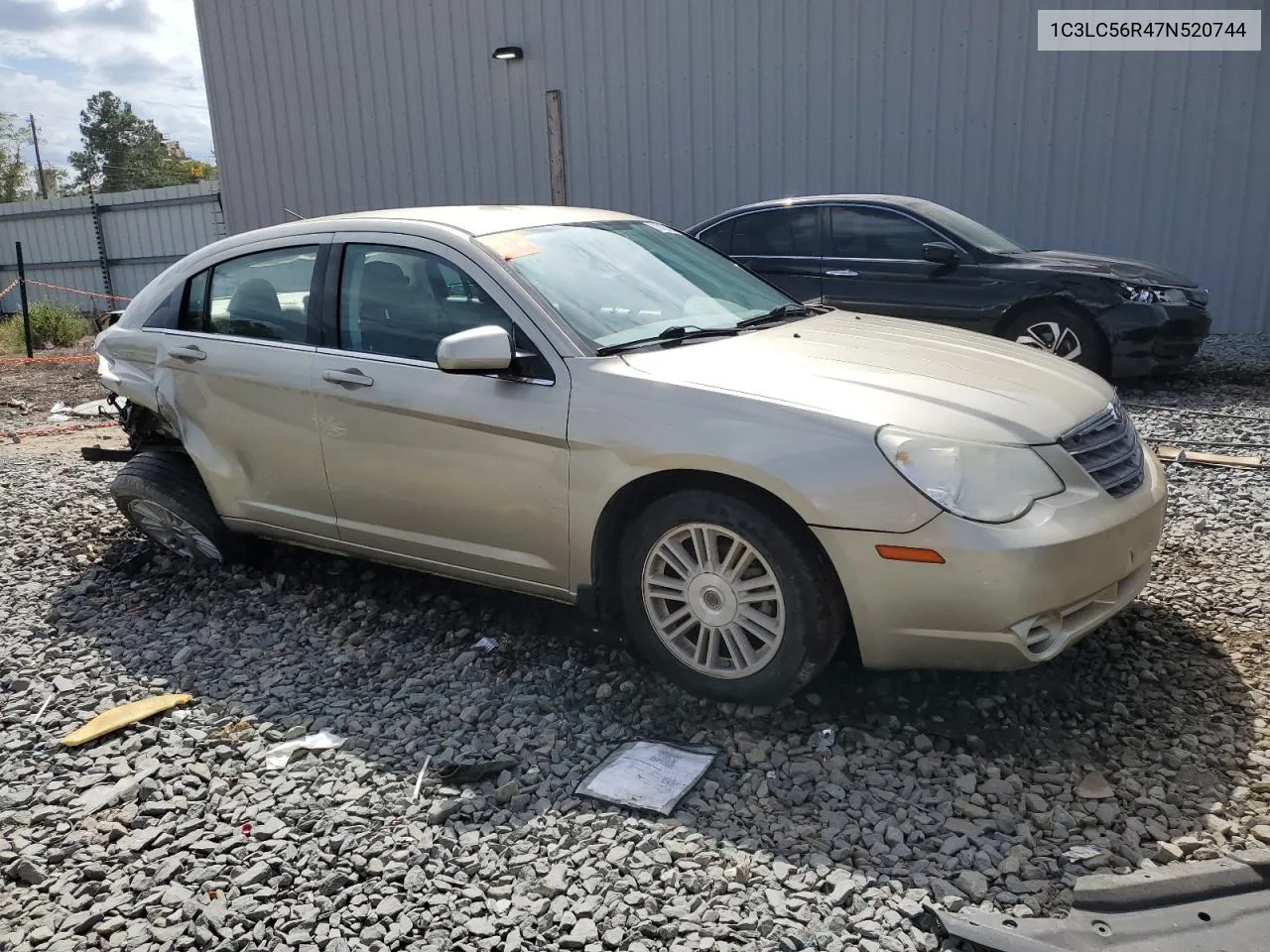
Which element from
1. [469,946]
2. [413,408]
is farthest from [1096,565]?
[413,408]

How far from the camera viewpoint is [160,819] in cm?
300

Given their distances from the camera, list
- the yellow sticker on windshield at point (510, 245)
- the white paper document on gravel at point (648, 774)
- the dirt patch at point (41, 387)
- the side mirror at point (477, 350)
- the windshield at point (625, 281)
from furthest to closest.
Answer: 1. the dirt patch at point (41, 387)
2. the yellow sticker on windshield at point (510, 245)
3. the windshield at point (625, 281)
4. the side mirror at point (477, 350)
5. the white paper document on gravel at point (648, 774)

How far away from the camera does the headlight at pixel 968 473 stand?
288 centimetres

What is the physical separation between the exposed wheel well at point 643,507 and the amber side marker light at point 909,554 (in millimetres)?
195

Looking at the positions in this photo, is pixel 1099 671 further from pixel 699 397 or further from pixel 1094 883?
pixel 699 397

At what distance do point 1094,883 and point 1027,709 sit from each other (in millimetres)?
885

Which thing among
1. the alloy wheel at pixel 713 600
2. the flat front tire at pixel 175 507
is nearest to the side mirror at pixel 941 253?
the alloy wheel at pixel 713 600

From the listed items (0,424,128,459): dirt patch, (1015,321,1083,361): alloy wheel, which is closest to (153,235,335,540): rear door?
(0,424,128,459): dirt patch

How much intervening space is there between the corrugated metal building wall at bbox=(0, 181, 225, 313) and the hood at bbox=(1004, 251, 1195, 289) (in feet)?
49.4

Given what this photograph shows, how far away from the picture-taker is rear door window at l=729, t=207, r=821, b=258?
8820 mm

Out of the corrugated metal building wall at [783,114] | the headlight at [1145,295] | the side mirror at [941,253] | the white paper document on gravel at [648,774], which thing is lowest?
the white paper document on gravel at [648,774]

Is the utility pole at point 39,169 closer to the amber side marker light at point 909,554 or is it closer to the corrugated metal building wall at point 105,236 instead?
the corrugated metal building wall at point 105,236

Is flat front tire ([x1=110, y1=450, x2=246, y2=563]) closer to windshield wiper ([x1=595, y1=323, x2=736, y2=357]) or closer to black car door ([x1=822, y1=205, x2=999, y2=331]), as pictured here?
windshield wiper ([x1=595, y1=323, x2=736, y2=357])

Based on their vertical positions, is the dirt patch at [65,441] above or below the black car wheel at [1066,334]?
below
